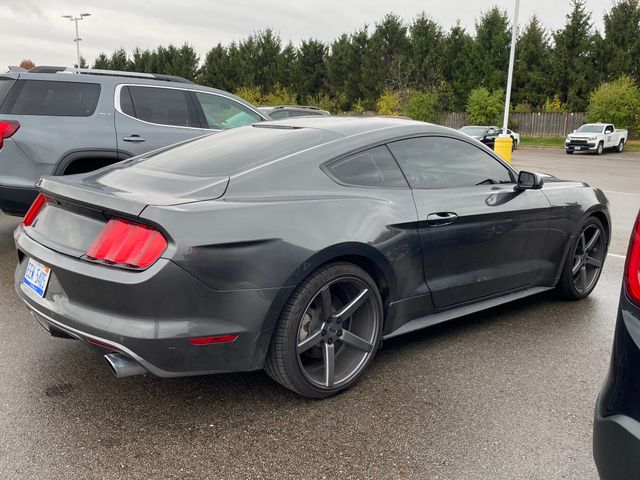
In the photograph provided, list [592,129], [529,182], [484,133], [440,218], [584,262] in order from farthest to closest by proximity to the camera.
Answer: [592,129]
[484,133]
[584,262]
[529,182]
[440,218]

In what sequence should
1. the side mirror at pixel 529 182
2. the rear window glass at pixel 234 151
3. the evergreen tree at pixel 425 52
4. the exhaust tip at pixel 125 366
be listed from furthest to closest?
the evergreen tree at pixel 425 52 → the side mirror at pixel 529 182 → the rear window glass at pixel 234 151 → the exhaust tip at pixel 125 366

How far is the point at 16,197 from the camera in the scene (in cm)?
554

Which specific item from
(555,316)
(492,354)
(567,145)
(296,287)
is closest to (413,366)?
(492,354)

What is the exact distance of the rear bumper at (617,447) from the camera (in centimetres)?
170

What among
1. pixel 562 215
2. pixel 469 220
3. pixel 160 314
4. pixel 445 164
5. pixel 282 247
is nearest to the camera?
pixel 160 314

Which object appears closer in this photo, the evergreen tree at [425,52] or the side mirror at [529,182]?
the side mirror at [529,182]

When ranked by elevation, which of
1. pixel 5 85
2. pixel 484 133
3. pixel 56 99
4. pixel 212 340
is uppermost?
pixel 5 85

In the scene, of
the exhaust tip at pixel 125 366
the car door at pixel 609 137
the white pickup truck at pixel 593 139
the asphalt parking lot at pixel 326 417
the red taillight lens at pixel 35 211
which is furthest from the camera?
the car door at pixel 609 137

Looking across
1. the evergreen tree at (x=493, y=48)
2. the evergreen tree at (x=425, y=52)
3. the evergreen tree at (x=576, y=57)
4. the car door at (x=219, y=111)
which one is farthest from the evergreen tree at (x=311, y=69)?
the car door at (x=219, y=111)

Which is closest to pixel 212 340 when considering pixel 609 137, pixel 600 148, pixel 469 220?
pixel 469 220

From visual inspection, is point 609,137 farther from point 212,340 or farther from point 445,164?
point 212,340

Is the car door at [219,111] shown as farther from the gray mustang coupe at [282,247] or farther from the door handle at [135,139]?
the gray mustang coupe at [282,247]

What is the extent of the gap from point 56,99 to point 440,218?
4.41 meters

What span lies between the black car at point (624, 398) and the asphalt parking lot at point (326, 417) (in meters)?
0.79
